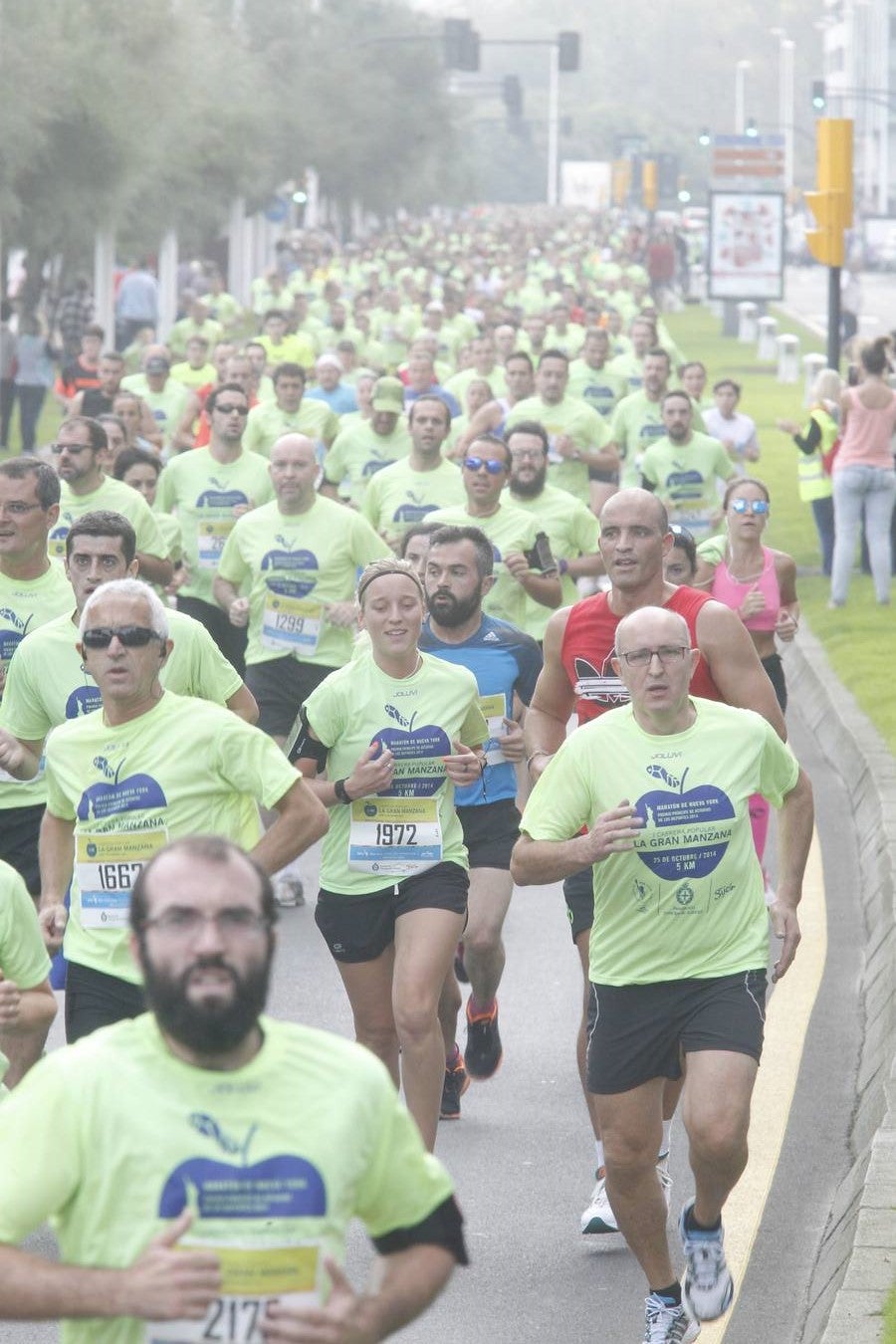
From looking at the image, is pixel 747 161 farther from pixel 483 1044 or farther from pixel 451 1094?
pixel 451 1094

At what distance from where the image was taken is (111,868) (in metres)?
5.90

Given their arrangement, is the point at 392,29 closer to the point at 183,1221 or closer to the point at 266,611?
the point at 266,611

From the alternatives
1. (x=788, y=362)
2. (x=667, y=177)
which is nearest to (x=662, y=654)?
(x=788, y=362)

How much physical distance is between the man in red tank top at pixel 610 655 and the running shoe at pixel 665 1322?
0.70 meters

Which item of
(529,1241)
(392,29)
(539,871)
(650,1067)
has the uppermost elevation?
(392,29)

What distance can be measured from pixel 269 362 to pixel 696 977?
68.6 feet

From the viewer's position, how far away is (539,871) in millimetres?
5859

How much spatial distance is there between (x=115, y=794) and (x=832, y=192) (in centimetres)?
1716

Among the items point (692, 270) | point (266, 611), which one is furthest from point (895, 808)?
point (692, 270)

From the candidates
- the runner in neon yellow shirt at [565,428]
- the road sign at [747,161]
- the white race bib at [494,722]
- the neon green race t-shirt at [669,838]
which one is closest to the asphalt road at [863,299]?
the road sign at [747,161]

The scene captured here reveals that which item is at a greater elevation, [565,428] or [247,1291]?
[565,428]

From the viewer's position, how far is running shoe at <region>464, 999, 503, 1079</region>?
26.5ft

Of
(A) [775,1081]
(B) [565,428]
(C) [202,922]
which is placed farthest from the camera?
(B) [565,428]

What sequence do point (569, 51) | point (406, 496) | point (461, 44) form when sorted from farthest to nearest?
point (569, 51) < point (461, 44) < point (406, 496)
